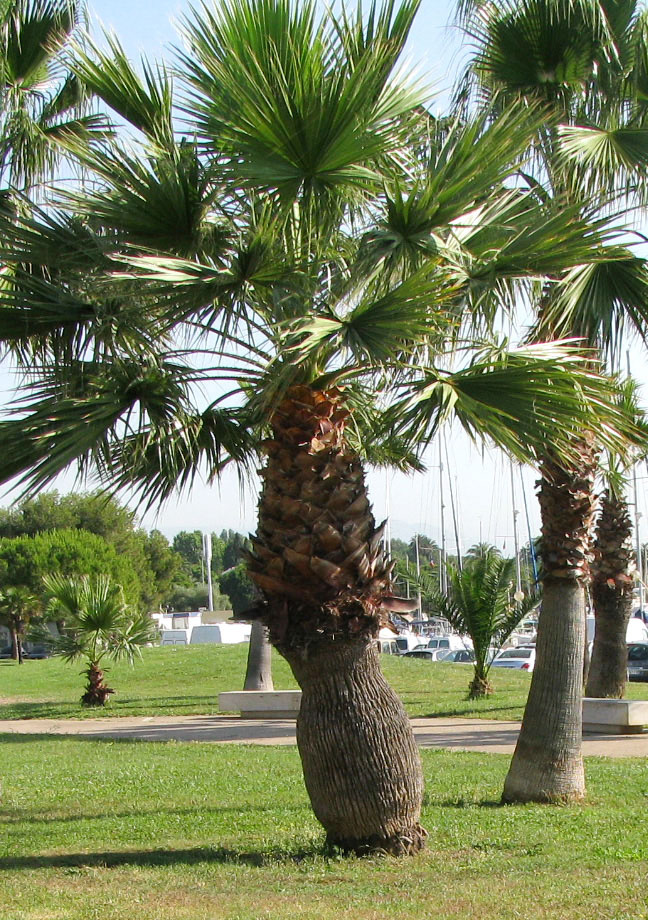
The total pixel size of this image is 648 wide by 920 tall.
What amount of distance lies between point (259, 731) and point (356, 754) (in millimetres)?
10864

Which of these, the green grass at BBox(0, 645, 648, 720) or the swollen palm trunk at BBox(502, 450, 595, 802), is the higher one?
the swollen palm trunk at BBox(502, 450, 595, 802)

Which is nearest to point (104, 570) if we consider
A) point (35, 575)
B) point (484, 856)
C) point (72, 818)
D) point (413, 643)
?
point (35, 575)

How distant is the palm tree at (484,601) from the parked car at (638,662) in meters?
10.5

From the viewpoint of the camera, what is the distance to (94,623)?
21.7m

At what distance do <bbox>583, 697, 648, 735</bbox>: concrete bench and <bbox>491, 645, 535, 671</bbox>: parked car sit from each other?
1490 centimetres

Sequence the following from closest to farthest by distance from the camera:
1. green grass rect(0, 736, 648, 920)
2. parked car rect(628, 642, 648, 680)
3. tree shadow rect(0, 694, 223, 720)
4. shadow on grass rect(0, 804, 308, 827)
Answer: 1. green grass rect(0, 736, 648, 920)
2. shadow on grass rect(0, 804, 308, 827)
3. tree shadow rect(0, 694, 223, 720)
4. parked car rect(628, 642, 648, 680)

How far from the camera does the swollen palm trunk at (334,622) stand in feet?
23.2

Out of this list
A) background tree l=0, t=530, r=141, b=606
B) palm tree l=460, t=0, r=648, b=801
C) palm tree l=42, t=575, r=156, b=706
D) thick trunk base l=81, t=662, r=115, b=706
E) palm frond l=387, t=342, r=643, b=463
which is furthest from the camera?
background tree l=0, t=530, r=141, b=606

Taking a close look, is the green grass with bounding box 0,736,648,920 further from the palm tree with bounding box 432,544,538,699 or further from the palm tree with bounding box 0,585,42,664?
the palm tree with bounding box 0,585,42,664

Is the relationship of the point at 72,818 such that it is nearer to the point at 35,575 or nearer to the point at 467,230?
the point at 467,230

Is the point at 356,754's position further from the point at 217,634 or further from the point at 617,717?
the point at 217,634

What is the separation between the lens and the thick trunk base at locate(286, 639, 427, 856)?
7.09 m

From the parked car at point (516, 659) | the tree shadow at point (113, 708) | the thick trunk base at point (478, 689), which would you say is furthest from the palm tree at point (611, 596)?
the parked car at point (516, 659)

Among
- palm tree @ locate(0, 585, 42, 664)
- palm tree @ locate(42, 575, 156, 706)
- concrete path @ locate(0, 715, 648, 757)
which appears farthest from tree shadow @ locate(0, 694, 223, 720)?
palm tree @ locate(0, 585, 42, 664)
